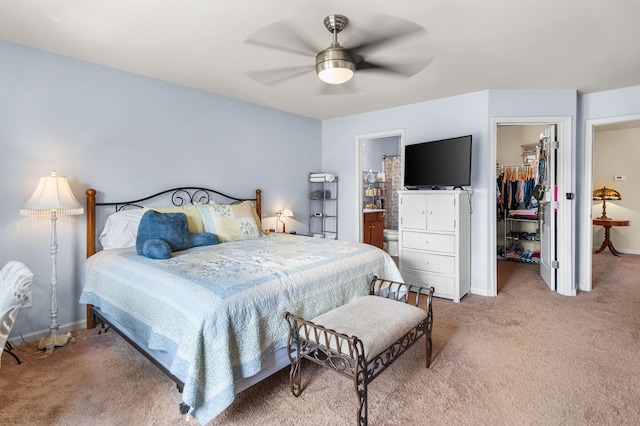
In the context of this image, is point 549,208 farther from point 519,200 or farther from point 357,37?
point 357,37

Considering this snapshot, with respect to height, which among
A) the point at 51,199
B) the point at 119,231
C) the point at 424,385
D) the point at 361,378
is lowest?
the point at 424,385

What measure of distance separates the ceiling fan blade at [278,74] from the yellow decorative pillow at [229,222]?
134 centimetres

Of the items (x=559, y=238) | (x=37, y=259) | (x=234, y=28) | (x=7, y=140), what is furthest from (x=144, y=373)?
(x=559, y=238)

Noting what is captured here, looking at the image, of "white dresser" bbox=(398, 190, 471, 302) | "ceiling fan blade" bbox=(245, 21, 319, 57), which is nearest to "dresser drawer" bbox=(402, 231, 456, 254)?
"white dresser" bbox=(398, 190, 471, 302)

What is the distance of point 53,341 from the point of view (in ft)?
8.37

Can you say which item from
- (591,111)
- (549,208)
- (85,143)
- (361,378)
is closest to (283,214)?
(85,143)

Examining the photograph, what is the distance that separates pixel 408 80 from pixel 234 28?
1861mm

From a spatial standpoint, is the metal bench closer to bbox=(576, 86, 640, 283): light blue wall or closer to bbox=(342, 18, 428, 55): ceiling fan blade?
bbox=(342, 18, 428, 55): ceiling fan blade

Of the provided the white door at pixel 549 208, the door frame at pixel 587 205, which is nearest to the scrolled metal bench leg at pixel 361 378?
the white door at pixel 549 208

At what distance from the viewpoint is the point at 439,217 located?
3730mm

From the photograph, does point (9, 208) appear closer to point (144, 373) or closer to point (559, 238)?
point (144, 373)

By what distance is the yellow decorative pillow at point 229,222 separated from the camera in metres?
3.27

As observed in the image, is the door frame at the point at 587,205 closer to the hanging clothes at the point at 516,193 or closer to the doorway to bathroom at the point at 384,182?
the hanging clothes at the point at 516,193

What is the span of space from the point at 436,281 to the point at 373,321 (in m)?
2.10
